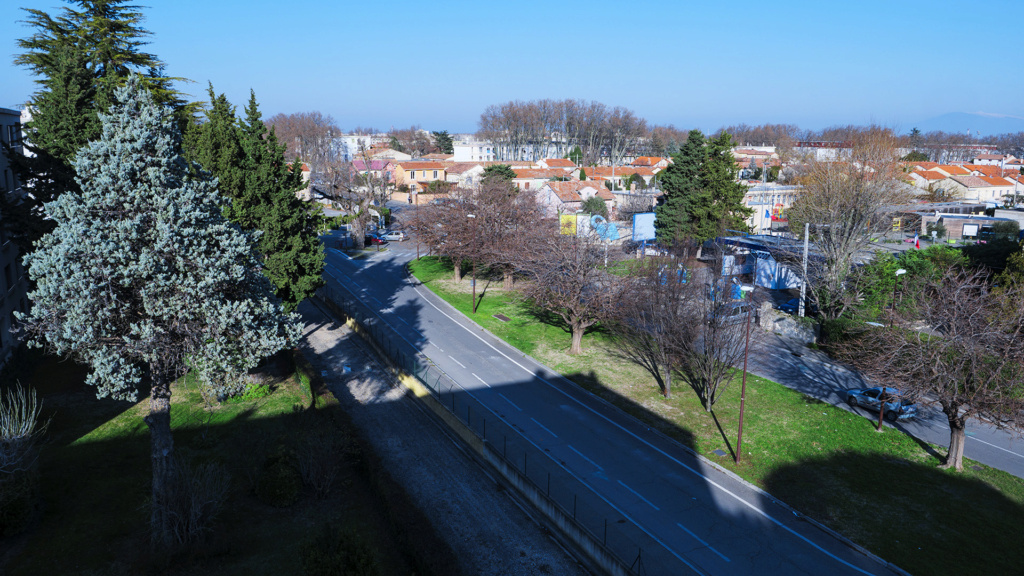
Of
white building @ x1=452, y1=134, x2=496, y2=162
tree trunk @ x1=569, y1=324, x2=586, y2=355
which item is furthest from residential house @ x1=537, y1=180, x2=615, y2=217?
white building @ x1=452, y1=134, x2=496, y2=162

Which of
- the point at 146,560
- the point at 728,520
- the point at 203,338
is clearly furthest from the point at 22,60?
the point at 728,520

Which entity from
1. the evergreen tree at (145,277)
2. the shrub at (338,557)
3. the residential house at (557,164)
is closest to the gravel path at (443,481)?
the shrub at (338,557)

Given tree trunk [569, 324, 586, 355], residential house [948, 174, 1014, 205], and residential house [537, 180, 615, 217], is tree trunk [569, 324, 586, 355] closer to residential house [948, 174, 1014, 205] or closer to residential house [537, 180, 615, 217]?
residential house [537, 180, 615, 217]

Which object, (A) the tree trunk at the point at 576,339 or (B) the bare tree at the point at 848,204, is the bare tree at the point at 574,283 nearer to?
(A) the tree trunk at the point at 576,339

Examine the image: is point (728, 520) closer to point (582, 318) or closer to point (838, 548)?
point (838, 548)

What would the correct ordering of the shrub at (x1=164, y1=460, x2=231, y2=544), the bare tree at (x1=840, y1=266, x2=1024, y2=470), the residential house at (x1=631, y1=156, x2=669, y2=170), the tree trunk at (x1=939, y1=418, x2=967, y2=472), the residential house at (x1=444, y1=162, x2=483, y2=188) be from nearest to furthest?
the shrub at (x1=164, y1=460, x2=231, y2=544), the bare tree at (x1=840, y1=266, x2=1024, y2=470), the tree trunk at (x1=939, y1=418, x2=967, y2=472), the residential house at (x1=444, y1=162, x2=483, y2=188), the residential house at (x1=631, y1=156, x2=669, y2=170)

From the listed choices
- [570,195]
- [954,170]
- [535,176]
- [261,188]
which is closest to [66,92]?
[261,188]

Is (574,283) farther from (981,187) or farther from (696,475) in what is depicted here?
(981,187)
